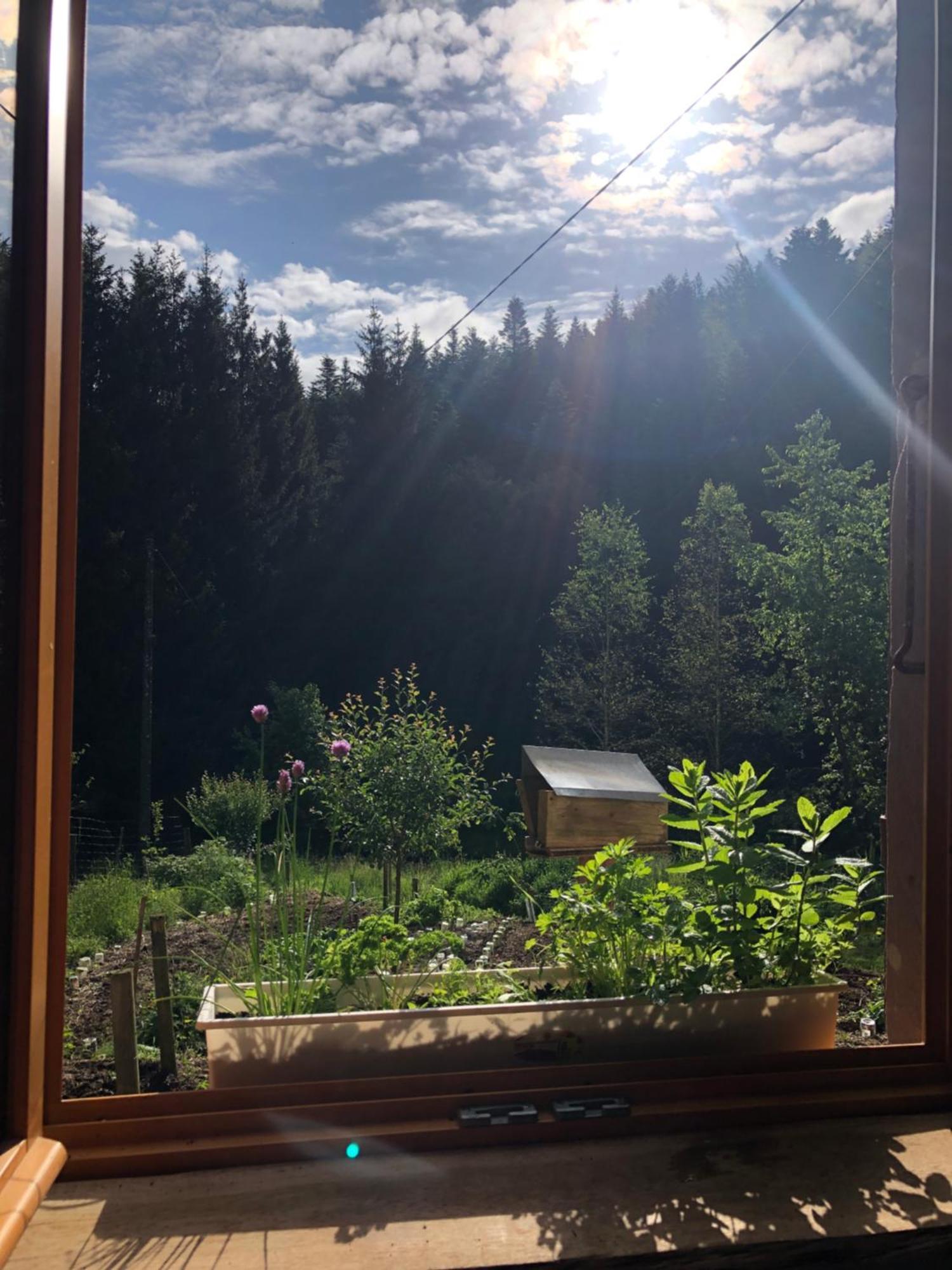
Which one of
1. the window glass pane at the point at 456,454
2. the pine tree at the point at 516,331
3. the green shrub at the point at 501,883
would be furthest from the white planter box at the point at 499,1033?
the pine tree at the point at 516,331

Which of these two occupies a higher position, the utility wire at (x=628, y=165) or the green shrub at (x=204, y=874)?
the utility wire at (x=628, y=165)

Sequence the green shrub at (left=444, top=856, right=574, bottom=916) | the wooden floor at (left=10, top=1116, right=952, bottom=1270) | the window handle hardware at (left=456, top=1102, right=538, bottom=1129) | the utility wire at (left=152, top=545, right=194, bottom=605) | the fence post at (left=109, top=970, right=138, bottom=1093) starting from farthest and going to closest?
the green shrub at (left=444, top=856, right=574, bottom=916) → the utility wire at (left=152, top=545, right=194, bottom=605) → the fence post at (left=109, top=970, right=138, bottom=1093) → the window handle hardware at (left=456, top=1102, right=538, bottom=1129) → the wooden floor at (left=10, top=1116, right=952, bottom=1270)

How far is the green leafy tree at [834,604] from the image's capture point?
2.20 meters

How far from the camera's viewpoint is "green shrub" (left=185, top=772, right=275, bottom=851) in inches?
80.0

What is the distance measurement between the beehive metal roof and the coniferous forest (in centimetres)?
24

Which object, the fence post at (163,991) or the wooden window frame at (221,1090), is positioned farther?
the fence post at (163,991)

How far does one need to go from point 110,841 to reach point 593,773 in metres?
1.08

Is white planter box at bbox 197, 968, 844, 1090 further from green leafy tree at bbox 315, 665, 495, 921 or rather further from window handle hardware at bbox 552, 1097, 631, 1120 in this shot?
green leafy tree at bbox 315, 665, 495, 921

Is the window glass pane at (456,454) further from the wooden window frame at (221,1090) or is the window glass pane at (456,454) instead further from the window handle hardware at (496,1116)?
the window handle hardware at (496,1116)

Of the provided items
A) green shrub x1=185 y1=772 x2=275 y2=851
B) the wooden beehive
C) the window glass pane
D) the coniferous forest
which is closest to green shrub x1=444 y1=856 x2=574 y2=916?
the window glass pane

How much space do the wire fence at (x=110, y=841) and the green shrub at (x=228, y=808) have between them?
0.13 meters

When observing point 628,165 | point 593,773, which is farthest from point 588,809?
point 628,165

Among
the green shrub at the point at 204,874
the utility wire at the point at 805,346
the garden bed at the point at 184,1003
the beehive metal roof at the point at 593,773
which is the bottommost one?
the garden bed at the point at 184,1003

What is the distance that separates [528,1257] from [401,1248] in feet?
0.48
